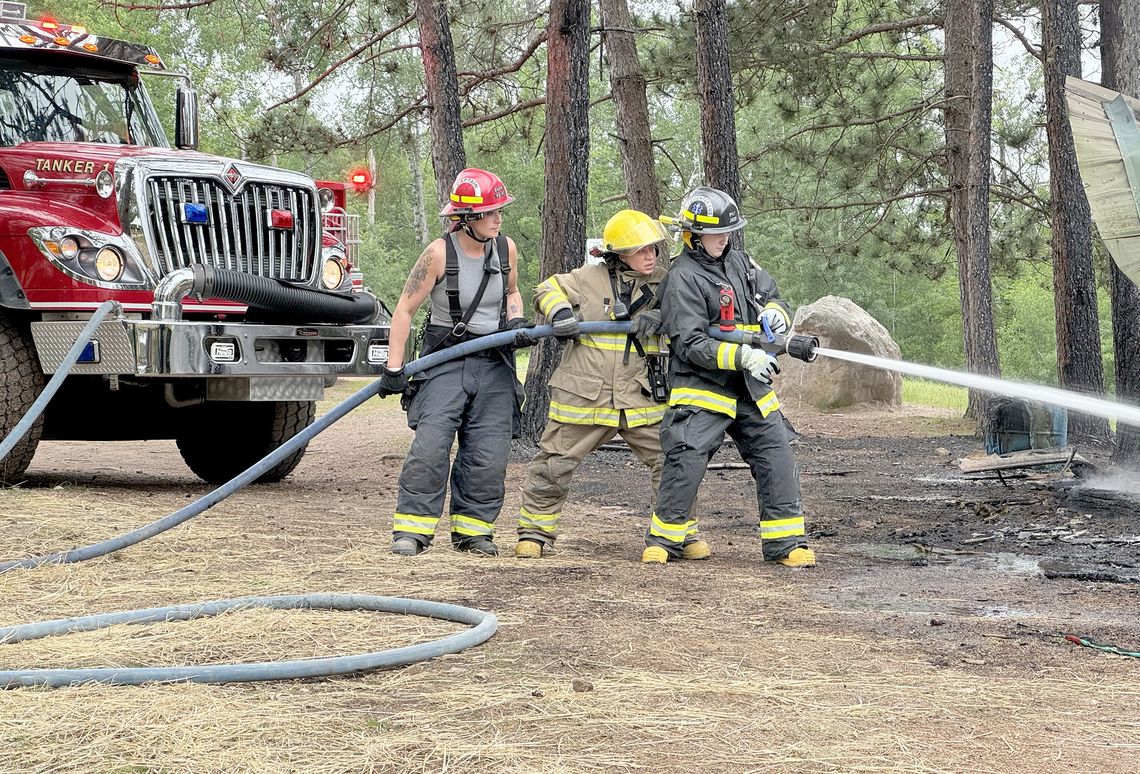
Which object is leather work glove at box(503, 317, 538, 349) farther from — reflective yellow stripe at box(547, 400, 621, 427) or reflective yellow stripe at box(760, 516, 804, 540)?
reflective yellow stripe at box(760, 516, 804, 540)

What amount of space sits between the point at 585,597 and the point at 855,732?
210cm

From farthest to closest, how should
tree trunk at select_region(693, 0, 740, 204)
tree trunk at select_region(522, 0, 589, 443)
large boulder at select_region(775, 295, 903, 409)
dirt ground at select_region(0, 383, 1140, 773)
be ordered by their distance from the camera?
large boulder at select_region(775, 295, 903, 409)
tree trunk at select_region(522, 0, 589, 443)
tree trunk at select_region(693, 0, 740, 204)
dirt ground at select_region(0, 383, 1140, 773)

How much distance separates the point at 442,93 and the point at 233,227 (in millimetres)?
4250

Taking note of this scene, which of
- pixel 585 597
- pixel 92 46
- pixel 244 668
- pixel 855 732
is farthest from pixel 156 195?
pixel 855 732

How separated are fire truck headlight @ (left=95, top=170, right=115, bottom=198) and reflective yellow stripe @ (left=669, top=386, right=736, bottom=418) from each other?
159 inches

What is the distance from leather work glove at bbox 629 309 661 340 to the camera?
258 inches

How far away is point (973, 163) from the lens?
1479 cm

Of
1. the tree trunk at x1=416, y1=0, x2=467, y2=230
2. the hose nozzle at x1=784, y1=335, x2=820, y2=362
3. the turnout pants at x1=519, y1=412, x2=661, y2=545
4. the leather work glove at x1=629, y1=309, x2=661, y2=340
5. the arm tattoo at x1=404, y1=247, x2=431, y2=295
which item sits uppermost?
the tree trunk at x1=416, y1=0, x2=467, y2=230

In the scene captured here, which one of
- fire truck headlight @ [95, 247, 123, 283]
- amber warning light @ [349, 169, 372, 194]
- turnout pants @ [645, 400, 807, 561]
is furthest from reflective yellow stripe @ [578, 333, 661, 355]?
amber warning light @ [349, 169, 372, 194]

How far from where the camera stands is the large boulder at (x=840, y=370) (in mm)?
19016

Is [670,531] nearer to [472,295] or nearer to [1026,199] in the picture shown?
[472,295]

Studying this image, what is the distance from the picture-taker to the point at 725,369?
636 centimetres

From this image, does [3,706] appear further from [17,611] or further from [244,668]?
[17,611]

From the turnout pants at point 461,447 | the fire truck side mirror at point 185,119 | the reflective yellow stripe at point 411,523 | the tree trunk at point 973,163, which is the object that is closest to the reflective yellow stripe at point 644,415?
the turnout pants at point 461,447
